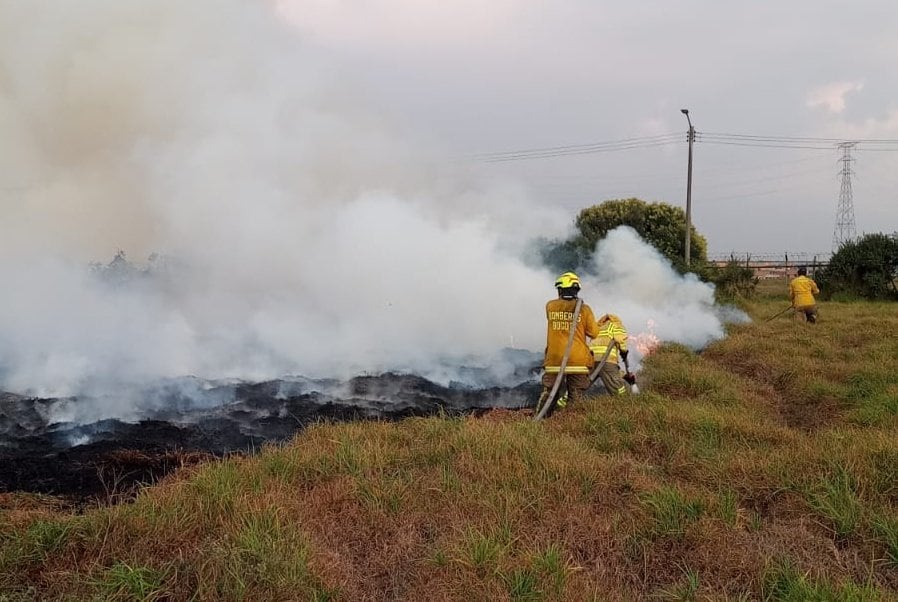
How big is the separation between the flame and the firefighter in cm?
313

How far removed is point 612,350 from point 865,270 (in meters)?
20.4

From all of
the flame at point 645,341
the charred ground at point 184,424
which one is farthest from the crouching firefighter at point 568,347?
the flame at point 645,341

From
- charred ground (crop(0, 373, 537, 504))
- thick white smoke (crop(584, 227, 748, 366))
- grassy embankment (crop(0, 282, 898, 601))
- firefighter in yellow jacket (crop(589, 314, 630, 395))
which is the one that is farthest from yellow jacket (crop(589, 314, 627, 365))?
thick white smoke (crop(584, 227, 748, 366))

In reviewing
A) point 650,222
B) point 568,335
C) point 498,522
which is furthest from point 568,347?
point 650,222

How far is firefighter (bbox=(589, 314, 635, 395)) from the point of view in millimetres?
8195

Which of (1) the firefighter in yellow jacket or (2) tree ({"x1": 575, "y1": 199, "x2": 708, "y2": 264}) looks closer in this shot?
(1) the firefighter in yellow jacket

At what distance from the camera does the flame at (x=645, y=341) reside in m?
11.8

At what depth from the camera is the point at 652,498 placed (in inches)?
176

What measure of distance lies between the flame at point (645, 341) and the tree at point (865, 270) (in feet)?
48.3

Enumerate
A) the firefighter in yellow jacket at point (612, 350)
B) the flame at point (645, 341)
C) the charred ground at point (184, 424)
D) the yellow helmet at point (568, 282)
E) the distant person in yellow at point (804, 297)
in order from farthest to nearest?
Result: the distant person in yellow at point (804, 297)
the flame at point (645, 341)
the firefighter in yellow jacket at point (612, 350)
the yellow helmet at point (568, 282)
the charred ground at point (184, 424)

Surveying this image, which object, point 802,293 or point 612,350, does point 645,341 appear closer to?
point 612,350

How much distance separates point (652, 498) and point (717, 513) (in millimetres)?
422

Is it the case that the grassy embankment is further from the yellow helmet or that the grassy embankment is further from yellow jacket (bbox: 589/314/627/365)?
the yellow helmet

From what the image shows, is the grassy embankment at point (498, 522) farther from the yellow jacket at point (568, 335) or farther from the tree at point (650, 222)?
the tree at point (650, 222)
